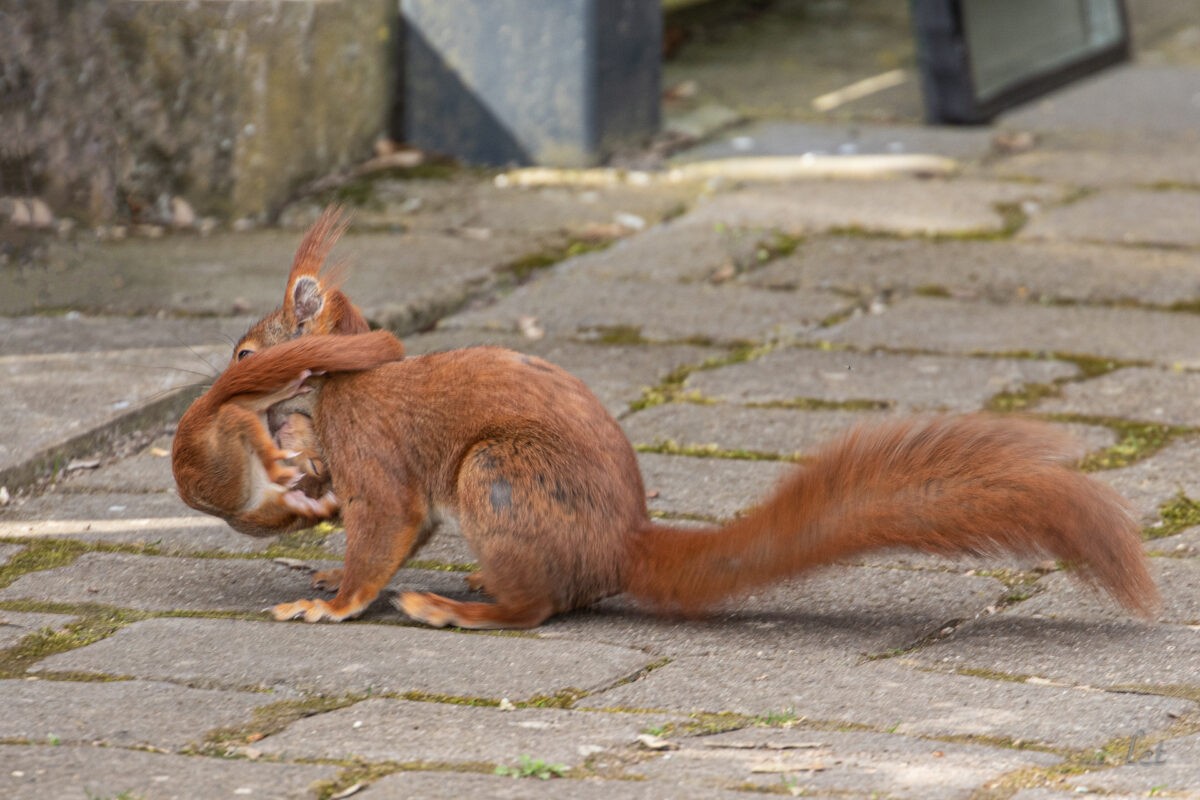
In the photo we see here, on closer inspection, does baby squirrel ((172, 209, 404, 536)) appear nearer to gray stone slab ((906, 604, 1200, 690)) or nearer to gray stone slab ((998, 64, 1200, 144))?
gray stone slab ((906, 604, 1200, 690))

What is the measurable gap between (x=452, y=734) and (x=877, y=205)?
3988 mm

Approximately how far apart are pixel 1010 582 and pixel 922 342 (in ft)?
5.29

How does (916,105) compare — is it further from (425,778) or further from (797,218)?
(425,778)

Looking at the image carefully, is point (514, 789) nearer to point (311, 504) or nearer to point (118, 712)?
point (118, 712)

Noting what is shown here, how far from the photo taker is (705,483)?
3.34m

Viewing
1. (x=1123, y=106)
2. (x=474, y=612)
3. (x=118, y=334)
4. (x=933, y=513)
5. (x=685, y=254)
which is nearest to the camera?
(x=933, y=513)

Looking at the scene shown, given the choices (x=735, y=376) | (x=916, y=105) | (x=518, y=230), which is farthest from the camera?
(x=916, y=105)

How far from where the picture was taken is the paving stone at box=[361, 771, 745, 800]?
1863 millimetres

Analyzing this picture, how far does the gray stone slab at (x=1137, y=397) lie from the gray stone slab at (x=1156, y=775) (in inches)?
70.0

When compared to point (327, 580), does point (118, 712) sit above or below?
above

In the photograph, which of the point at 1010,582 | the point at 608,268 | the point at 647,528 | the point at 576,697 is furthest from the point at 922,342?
the point at 576,697

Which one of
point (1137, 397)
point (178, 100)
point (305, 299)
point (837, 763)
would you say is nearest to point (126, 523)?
point (305, 299)

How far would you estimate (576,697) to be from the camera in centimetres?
227

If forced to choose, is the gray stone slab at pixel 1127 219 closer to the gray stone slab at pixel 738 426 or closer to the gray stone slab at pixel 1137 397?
the gray stone slab at pixel 1137 397
